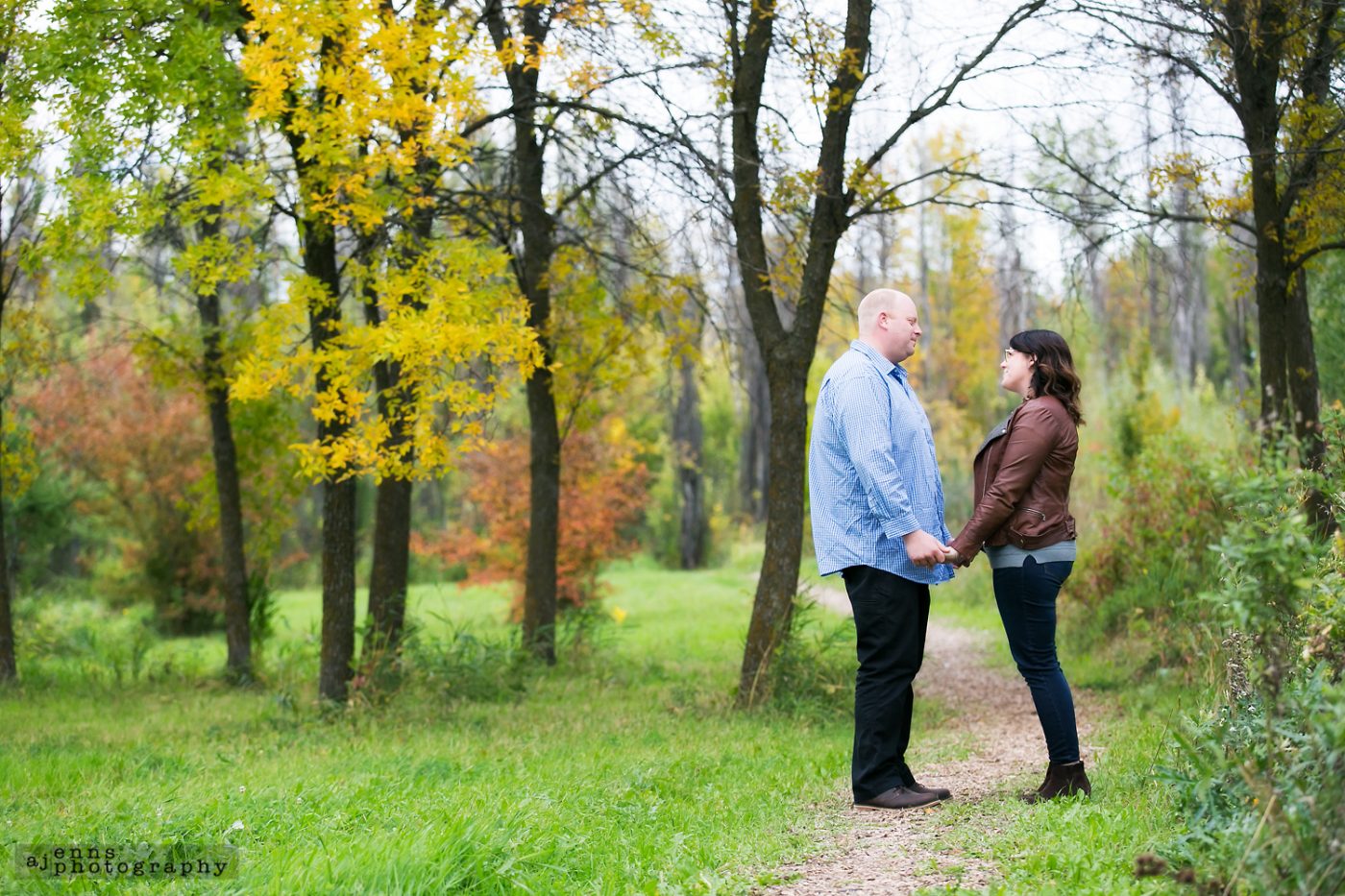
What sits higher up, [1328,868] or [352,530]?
[352,530]

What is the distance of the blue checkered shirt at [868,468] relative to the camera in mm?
4824

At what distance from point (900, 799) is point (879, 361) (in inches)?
70.6

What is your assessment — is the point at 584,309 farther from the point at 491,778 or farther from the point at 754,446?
the point at 754,446

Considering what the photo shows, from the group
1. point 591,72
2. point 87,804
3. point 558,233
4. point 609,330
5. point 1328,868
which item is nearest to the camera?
point 1328,868

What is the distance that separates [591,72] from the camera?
857cm

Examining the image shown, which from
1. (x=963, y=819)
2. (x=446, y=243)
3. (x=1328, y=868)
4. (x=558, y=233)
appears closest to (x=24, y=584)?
(x=558, y=233)

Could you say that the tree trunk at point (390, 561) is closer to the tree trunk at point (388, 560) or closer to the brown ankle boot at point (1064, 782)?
the tree trunk at point (388, 560)

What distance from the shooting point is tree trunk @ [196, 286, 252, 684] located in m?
11.4

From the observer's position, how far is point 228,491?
11867mm

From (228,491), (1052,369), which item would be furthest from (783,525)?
(228,491)

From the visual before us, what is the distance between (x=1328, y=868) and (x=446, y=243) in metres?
6.32

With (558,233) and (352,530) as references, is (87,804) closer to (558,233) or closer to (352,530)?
(352,530)

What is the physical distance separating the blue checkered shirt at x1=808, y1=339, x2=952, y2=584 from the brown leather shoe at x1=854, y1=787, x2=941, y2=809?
2.85 ft

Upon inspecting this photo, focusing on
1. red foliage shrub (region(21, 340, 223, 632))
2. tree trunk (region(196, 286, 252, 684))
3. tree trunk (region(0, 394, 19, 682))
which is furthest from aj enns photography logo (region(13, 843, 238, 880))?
red foliage shrub (region(21, 340, 223, 632))
